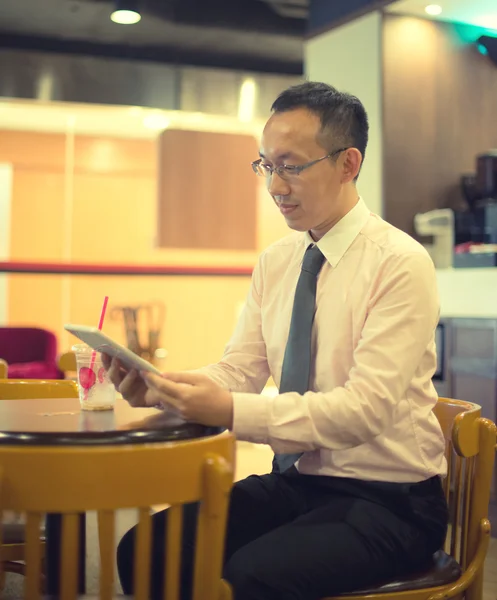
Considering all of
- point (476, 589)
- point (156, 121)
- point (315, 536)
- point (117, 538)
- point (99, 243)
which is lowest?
point (117, 538)

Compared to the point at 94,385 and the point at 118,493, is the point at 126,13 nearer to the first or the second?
the point at 94,385

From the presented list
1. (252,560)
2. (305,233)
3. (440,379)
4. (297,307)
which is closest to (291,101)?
(305,233)

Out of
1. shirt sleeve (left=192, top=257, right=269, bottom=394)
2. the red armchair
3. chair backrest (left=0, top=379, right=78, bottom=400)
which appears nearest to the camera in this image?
shirt sleeve (left=192, top=257, right=269, bottom=394)

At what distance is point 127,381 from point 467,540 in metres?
0.67

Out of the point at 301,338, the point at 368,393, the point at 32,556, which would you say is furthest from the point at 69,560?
the point at 301,338

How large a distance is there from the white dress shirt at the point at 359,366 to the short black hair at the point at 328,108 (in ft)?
0.48

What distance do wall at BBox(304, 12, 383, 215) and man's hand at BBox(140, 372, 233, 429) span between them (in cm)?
315

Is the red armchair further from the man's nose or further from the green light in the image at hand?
the man's nose

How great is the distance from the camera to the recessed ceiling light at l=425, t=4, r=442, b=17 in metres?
4.20

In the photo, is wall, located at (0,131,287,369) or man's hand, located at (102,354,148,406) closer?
man's hand, located at (102,354,148,406)

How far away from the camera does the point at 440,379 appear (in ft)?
12.8

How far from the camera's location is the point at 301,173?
1.51 m

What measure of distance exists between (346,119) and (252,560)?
2.73 feet

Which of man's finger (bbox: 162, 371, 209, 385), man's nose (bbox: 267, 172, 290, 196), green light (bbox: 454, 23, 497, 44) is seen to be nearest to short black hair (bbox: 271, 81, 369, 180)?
man's nose (bbox: 267, 172, 290, 196)
